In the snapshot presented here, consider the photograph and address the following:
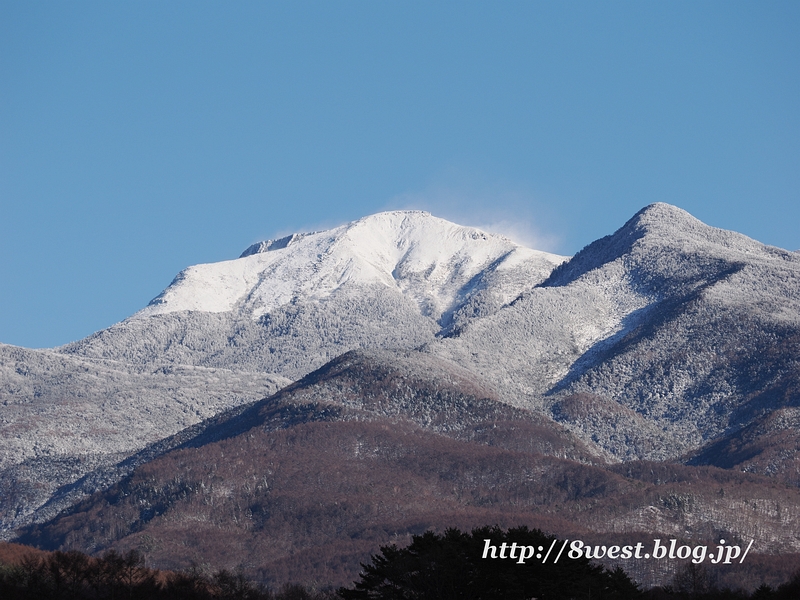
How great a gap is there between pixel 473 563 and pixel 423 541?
5076 mm

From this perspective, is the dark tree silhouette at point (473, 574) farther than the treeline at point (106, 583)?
No

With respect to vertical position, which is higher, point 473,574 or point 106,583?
point 106,583

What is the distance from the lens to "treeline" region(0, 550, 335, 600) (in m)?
145

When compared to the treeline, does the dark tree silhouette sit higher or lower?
lower

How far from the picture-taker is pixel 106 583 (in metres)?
153

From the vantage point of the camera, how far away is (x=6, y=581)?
147 m

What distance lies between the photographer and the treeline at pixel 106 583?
145250mm

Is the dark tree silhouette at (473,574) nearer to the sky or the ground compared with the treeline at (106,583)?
nearer to the ground

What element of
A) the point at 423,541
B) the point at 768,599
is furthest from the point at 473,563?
the point at 768,599

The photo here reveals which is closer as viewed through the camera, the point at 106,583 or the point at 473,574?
the point at 473,574

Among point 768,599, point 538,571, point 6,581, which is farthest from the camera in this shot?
point 6,581

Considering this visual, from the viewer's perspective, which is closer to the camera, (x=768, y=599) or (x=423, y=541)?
(x=423, y=541)

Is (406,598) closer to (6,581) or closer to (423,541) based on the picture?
(423,541)

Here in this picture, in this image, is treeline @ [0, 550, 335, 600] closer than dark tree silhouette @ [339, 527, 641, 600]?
No
